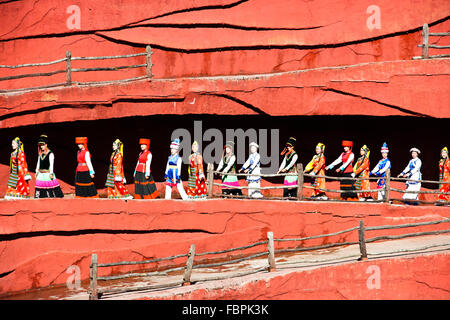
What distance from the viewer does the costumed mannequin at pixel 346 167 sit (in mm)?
16438

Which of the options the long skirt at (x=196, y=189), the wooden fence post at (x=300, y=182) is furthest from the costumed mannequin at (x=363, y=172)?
the long skirt at (x=196, y=189)

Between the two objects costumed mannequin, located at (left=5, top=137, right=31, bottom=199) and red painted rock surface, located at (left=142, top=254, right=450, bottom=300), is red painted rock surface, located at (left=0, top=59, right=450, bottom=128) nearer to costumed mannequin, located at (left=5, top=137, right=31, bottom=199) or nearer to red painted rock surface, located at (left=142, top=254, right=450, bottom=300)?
costumed mannequin, located at (left=5, top=137, right=31, bottom=199)

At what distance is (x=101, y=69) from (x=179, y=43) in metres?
2.15

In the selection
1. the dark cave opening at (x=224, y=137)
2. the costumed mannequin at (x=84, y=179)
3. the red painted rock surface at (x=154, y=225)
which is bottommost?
the red painted rock surface at (x=154, y=225)

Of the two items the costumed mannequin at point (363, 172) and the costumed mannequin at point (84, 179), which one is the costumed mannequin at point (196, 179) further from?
the costumed mannequin at point (363, 172)

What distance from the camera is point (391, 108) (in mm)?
15914

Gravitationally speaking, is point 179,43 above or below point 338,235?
above

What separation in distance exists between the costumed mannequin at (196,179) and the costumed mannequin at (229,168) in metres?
0.61

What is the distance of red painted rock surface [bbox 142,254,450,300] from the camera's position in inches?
511

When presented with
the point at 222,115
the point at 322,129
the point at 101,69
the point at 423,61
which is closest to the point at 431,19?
the point at 423,61

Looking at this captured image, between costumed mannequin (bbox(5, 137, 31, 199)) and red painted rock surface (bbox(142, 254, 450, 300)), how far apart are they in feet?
19.2

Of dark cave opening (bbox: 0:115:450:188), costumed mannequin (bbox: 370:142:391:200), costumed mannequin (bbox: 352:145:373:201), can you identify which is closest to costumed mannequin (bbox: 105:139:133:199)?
dark cave opening (bbox: 0:115:450:188)

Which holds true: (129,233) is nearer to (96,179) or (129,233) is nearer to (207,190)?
(207,190)
